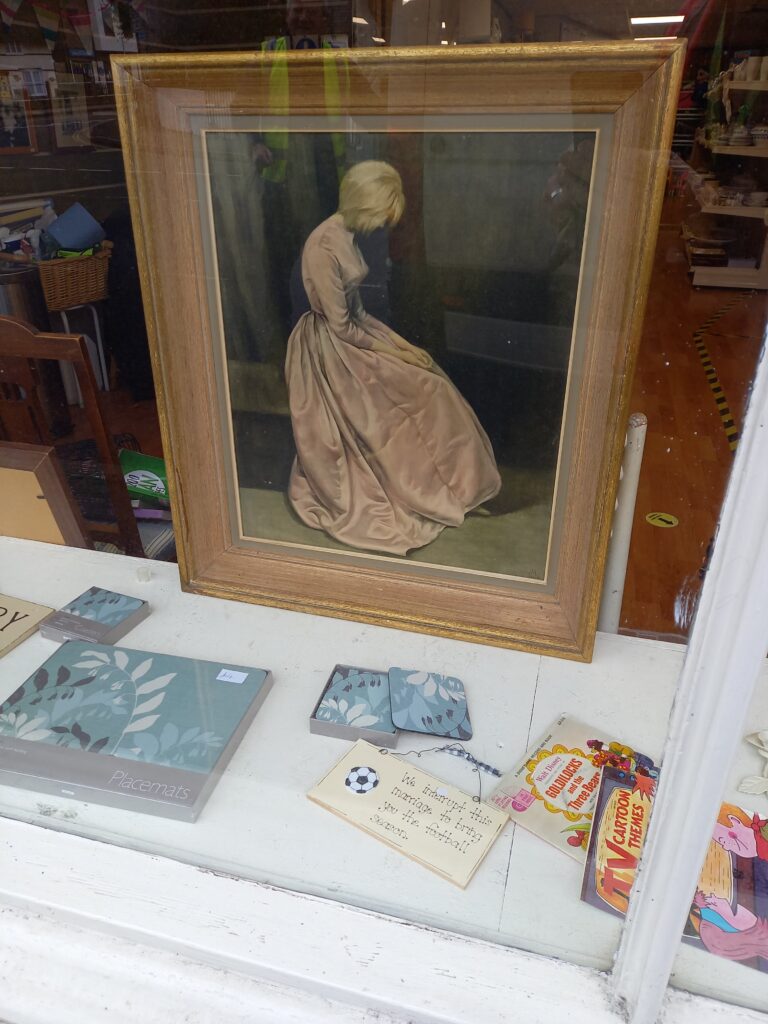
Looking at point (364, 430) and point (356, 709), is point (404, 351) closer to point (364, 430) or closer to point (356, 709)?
point (364, 430)

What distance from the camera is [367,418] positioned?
3.36 feet

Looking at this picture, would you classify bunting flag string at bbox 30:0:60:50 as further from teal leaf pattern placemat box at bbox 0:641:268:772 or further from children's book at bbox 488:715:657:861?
children's book at bbox 488:715:657:861

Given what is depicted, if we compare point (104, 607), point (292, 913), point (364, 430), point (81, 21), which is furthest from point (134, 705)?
point (81, 21)

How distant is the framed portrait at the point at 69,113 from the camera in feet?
3.66

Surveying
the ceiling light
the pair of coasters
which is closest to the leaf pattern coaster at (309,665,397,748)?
the pair of coasters

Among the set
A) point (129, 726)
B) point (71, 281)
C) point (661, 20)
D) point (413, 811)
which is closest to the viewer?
point (661, 20)

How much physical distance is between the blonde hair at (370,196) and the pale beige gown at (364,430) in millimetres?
23

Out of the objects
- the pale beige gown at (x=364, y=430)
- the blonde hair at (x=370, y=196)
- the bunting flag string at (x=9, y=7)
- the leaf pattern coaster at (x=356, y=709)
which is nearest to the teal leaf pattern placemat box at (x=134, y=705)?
the leaf pattern coaster at (x=356, y=709)

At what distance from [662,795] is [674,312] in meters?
0.56

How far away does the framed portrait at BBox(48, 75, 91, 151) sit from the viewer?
1116 millimetres

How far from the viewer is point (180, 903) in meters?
0.82

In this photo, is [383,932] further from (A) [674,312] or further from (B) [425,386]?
(A) [674,312]

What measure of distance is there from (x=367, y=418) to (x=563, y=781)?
1.76 feet

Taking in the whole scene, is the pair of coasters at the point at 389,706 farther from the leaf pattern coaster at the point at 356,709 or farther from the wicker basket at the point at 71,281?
the wicker basket at the point at 71,281
